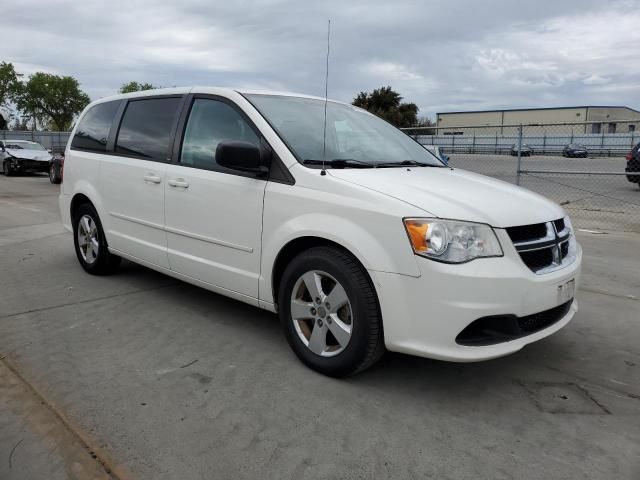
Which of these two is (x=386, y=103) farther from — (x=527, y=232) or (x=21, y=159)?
(x=527, y=232)

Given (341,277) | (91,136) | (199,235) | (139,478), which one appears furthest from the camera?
(91,136)

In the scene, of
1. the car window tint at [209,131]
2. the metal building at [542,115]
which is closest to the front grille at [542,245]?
the car window tint at [209,131]

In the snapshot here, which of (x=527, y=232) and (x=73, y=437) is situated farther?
(x=527, y=232)

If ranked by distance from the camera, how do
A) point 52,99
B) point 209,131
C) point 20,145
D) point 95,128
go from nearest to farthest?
point 209,131, point 95,128, point 20,145, point 52,99

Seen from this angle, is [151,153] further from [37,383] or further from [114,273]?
[37,383]

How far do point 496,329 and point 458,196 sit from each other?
758 mm

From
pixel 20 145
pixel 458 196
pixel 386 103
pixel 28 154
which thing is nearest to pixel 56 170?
pixel 28 154

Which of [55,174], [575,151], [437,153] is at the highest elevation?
[575,151]

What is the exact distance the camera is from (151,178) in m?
4.32

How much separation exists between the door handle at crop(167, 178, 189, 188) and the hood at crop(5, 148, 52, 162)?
60.2 ft

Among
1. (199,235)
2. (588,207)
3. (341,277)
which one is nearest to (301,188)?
(341,277)

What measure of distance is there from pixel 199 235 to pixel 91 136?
7.40ft

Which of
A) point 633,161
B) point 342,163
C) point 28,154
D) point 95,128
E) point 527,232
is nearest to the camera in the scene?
point 527,232

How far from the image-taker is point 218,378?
3.23 metres
